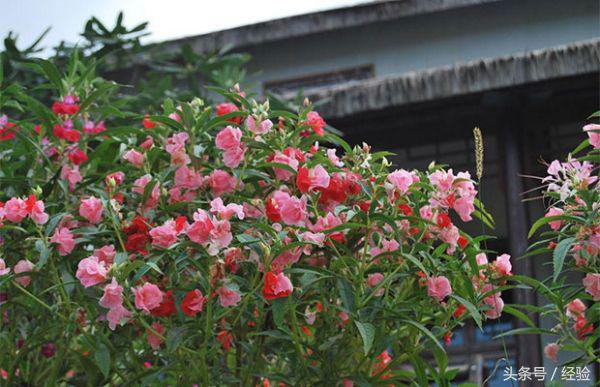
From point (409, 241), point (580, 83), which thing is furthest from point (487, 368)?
point (409, 241)

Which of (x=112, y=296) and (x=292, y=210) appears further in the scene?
(x=292, y=210)

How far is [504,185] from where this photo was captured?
727 centimetres

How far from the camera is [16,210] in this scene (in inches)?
122

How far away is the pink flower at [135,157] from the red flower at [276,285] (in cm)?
73

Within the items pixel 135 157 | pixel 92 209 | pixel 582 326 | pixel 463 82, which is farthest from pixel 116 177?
pixel 463 82

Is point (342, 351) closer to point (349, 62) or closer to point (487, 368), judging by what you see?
point (487, 368)

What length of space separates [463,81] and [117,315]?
416 centimetres

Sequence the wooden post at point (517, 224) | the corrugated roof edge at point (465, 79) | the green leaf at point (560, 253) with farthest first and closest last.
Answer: the wooden post at point (517, 224)
the corrugated roof edge at point (465, 79)
the green leaf at point (560, 253)

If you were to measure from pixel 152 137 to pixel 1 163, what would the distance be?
1.58ft

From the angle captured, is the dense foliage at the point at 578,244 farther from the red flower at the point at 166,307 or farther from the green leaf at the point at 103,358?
the green leaf at the point at 103,358

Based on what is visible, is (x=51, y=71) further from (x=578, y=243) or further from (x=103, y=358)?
(x=578, y=243)

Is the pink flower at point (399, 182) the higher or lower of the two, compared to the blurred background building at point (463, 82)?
lower

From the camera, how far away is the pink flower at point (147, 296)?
290 cm

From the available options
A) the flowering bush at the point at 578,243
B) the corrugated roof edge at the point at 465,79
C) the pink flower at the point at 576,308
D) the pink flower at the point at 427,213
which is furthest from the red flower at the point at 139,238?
the corrugated roof edge at the point at 465,79
